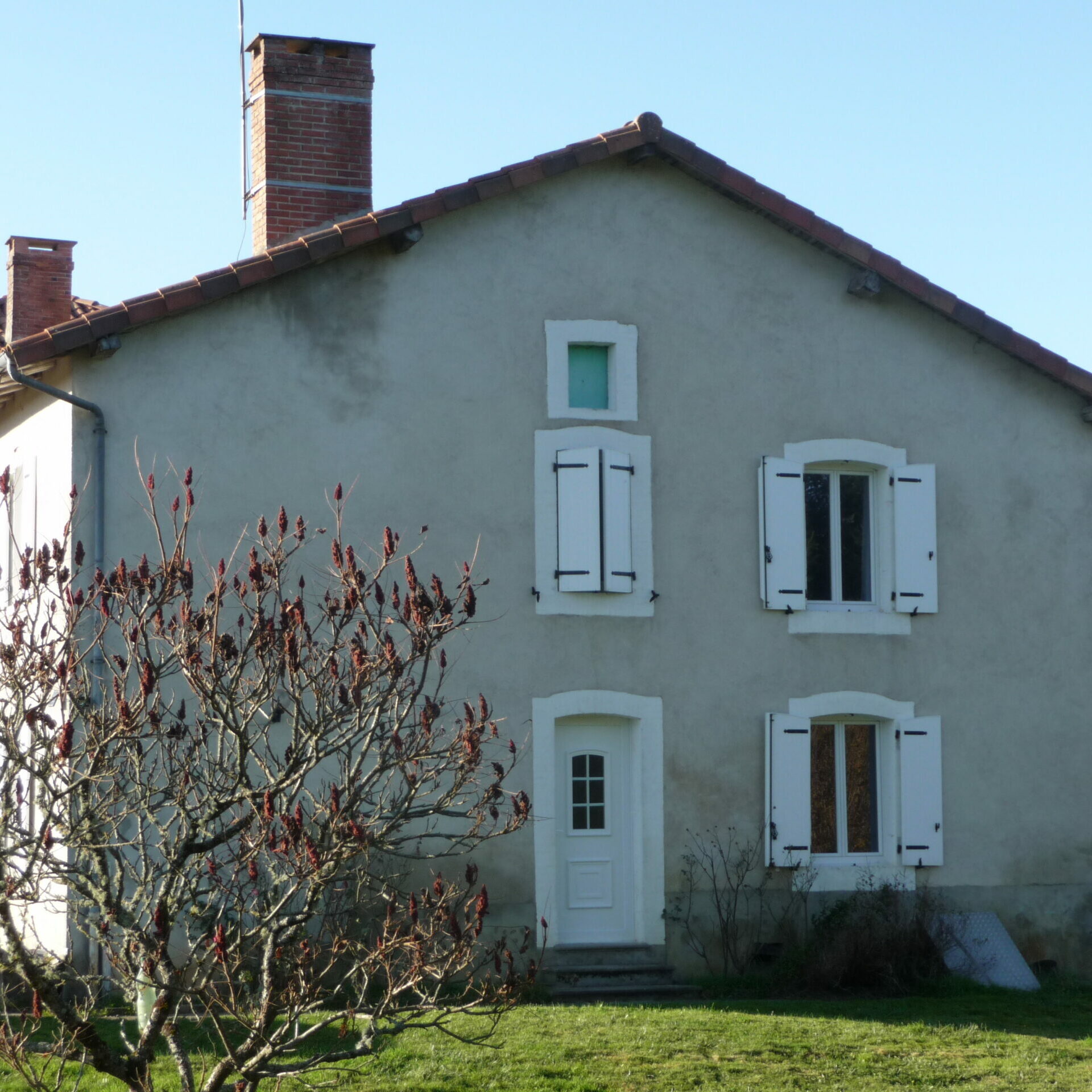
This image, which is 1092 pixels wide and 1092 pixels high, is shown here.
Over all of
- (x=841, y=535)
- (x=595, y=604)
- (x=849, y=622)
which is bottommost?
(x=849, y=622)

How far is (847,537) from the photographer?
1223cm

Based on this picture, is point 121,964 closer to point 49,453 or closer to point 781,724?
point 49,453

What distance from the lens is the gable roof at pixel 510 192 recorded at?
10141 mm

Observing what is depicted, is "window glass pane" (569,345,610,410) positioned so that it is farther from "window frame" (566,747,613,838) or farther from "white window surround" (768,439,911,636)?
"window frame" (566,747,613,838)

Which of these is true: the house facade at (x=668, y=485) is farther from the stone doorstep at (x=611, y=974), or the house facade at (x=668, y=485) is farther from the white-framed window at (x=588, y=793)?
the stone doorstep at (x=611, y=974)

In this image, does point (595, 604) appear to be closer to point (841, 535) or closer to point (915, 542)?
point (841, 535)

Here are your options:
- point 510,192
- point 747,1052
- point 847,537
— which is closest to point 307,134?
point 510,192

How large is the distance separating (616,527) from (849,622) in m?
2.11

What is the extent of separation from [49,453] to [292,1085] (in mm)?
5189

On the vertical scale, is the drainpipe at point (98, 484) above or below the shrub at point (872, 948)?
above

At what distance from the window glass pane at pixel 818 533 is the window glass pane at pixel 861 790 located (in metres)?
1.13

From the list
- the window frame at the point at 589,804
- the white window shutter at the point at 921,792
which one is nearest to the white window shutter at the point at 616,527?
the window frame at the point at 589,804

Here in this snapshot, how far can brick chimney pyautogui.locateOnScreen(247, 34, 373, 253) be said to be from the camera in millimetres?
12469

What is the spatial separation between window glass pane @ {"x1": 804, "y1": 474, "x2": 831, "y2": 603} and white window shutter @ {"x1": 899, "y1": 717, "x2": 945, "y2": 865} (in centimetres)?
123
